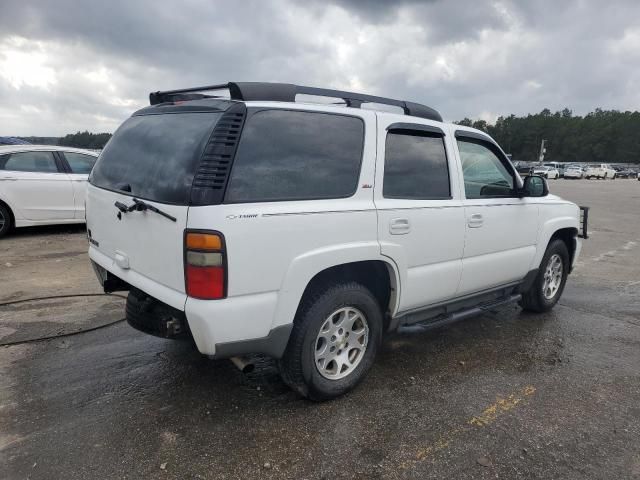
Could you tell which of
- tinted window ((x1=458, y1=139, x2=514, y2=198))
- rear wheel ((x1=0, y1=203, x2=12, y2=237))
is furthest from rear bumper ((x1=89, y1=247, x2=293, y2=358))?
rear wheel ((x1=0, y1=203, x2=12, y2=237))

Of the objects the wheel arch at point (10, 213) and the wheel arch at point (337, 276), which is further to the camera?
the wheel arch at point (10, 213)

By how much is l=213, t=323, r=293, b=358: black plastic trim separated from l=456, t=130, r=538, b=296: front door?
69.0 inches

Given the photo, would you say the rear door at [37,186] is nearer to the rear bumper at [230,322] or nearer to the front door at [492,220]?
the rear bumper at [230,322]

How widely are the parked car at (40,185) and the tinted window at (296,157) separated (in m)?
7.15

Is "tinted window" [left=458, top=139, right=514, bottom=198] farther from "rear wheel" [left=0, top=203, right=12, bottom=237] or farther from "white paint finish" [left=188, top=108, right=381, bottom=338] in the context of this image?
"rear wheel" [left=0, top=203, right=12, bottom=237]

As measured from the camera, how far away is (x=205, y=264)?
254cm

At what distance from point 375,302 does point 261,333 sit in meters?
0.95

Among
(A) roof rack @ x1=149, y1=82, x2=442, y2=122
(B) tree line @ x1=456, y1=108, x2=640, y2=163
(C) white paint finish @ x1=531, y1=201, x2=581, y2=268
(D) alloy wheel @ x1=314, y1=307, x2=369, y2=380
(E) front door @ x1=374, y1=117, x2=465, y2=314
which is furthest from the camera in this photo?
(B) tree line @ x1=456, y1=108, x2=640, y2=163

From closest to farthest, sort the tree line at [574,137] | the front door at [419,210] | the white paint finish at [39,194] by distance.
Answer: the front door at [419,210], the white paint finish at [39,194], the tree line at [574,137]

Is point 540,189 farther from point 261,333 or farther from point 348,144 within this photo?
point 261,333

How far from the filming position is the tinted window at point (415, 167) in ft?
11.2

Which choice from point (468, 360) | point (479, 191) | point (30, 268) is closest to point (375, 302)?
point (468, 360)

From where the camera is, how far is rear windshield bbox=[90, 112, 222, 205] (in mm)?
2703

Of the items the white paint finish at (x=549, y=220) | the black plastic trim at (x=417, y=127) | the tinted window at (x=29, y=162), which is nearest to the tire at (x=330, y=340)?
the black plastic trim at (x=417, y=127)
